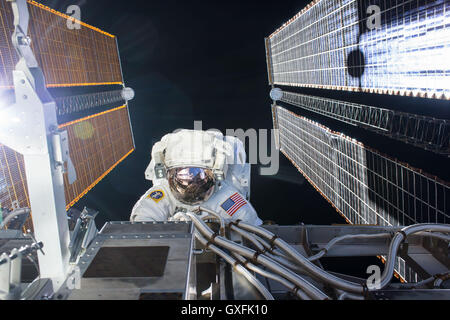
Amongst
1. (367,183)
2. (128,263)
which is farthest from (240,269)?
(367,183)

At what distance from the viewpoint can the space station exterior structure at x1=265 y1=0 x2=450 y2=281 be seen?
33.0 ft

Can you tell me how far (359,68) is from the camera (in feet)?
55.5

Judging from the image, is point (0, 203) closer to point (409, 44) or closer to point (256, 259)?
point (256, 259)

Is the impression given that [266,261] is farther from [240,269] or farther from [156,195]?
[156,195]

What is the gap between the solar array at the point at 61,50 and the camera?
12.6 meters

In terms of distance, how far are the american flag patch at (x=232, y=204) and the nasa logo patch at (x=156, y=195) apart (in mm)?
1401

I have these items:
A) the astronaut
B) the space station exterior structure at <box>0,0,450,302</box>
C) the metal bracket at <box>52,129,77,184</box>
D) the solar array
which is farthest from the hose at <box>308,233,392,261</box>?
the solar array

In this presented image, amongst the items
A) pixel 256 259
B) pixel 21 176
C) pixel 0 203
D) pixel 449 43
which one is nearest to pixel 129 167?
pixel 21 176

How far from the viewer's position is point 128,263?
9.98 feet

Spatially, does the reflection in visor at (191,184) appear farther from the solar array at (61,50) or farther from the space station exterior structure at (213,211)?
the solar array at (61,50)

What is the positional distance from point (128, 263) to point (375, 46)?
14.7 metres

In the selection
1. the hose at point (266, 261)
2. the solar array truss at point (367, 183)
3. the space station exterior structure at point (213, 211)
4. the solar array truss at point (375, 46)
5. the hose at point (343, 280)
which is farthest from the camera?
the solar array truss at point (367, 183)

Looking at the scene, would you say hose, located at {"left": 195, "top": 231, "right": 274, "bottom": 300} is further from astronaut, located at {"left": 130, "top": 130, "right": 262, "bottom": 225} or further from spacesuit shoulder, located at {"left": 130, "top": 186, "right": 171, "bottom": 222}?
spacesuit shoulder, located at {"left": 130, "top": 186, "right": 171, "bottom": 222}

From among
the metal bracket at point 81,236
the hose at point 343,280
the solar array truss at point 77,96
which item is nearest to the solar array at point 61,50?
the solar array truss at point 77,96
